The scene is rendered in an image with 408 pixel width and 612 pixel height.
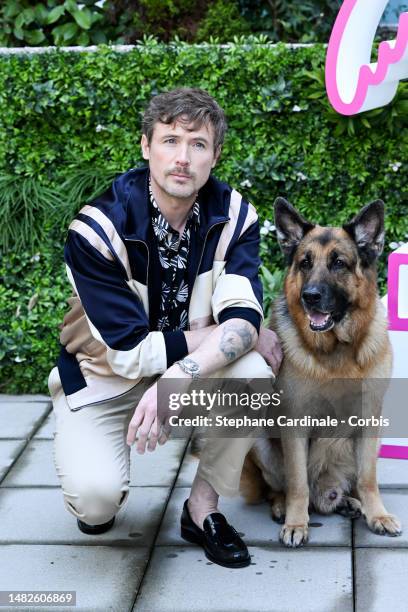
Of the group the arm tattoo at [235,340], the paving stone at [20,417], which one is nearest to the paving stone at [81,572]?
the arm tattoo at [235,340]

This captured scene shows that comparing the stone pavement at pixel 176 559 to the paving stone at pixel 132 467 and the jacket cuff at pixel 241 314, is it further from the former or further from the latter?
the jacket cuff at pixel 241 314

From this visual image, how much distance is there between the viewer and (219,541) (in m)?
3.43

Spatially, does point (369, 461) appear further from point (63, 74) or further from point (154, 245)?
point (63, 74)

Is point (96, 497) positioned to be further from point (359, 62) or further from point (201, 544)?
point (359, 62)

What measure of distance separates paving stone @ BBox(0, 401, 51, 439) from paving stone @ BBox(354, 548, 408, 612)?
2062 millimetres

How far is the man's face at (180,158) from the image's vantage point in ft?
11.3

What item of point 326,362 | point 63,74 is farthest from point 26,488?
point 63,74

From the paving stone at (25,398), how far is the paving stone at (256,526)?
5.24 ft

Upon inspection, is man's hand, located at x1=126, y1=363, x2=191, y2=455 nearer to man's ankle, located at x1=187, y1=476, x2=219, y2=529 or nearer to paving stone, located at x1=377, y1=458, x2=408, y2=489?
man's ankle, located at x1=187, y1=476, x2=219, y2=529

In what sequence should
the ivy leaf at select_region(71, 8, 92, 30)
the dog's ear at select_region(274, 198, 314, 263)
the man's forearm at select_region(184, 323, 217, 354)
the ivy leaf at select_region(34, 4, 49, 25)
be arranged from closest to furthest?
the man's forearm at select_region(184, 323, 217, 354) → the dog's ear at select_region(274, 198, 314, 263) → the ivy leaf at select_region(71, 8, 92, 30) → the ivy leaf at select_region(34, 4, 49, 25)

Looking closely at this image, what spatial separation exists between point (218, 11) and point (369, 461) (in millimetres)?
3581

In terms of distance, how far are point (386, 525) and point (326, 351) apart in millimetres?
717

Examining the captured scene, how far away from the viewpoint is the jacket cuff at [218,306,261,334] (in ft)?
11.3

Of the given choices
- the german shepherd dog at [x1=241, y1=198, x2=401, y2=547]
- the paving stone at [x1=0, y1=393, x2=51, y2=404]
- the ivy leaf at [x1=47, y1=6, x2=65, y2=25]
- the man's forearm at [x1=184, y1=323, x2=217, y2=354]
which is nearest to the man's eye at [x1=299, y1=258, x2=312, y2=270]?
the german shepherd dog at [x1=241, y1=198, x2=401, y2=547]
